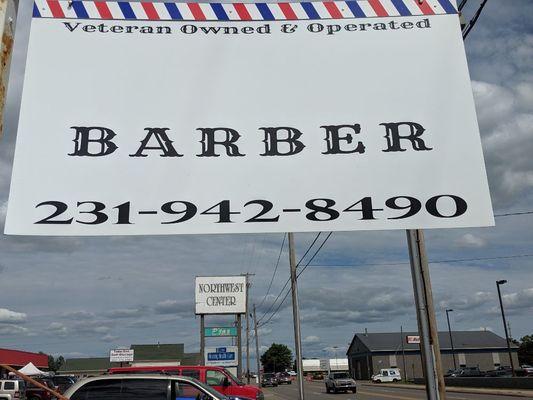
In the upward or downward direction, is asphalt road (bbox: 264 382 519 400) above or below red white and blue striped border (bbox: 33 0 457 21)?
below

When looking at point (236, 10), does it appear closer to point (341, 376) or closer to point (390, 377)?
point (341, 376)

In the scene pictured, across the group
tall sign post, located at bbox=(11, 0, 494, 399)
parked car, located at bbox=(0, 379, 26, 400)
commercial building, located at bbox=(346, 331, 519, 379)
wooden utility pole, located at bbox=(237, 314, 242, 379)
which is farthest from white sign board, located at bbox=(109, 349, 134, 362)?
tall sign post, located at bbox=(11, 0, 494, 399)

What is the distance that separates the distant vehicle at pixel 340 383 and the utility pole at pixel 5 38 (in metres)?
45.6

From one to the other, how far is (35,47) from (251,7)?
3.71 feet

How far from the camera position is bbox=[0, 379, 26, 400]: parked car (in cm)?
2629

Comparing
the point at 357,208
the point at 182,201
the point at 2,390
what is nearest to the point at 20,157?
the point at 182,201

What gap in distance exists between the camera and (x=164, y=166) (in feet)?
8.39

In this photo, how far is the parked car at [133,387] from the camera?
8.75 metres

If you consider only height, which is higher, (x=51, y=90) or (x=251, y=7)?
(x=251, y=7)

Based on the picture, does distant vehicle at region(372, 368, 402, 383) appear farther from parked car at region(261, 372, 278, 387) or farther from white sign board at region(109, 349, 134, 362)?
white sign board at region(109, 349, 134, 362)

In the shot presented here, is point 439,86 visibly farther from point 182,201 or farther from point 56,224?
point 56,224

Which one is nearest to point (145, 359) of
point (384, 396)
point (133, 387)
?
point (384, 396)

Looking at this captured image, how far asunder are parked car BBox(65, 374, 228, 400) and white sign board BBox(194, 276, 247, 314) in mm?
A: 34785

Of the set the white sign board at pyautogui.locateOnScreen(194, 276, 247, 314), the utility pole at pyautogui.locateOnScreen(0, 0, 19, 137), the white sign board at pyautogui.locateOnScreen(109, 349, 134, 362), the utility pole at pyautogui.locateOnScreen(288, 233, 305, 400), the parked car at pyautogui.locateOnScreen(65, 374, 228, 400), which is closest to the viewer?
the utility pole at pyautogui.locateOnScreen(0, 0, 19, 137)
